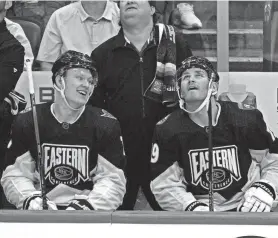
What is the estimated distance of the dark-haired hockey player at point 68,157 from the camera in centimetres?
425

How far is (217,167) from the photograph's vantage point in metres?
4.25

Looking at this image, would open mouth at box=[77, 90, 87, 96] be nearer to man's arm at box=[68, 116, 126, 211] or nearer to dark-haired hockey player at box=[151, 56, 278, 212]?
man's arm at box=[68, 116, 126, 211]

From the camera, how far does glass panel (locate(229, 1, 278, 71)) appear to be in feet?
17.3

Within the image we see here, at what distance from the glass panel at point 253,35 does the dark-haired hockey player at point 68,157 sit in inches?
49.8

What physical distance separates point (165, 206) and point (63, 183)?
55 centimetres

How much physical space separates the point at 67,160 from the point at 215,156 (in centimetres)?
78

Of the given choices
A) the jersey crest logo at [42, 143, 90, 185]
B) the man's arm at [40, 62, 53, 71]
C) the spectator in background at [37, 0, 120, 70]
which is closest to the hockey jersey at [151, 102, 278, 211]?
the jersey crest logo at [42, 143, 90, 185]

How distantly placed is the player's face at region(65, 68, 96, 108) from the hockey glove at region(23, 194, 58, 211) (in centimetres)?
60

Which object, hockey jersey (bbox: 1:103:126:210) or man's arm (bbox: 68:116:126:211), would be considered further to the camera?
hockey jersey (bbox: 1:103:126:210)

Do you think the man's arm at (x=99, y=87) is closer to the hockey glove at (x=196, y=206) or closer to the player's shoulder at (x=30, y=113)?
the player's shoulder at (x=30, y=113)

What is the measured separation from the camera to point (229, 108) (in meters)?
4.37

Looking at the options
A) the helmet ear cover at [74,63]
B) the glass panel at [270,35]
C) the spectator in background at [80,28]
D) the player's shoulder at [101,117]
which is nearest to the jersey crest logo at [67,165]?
the player's shoulder at [101,117]

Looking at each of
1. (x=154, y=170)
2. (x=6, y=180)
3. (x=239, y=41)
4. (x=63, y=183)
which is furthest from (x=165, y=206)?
(x=239, y=41)

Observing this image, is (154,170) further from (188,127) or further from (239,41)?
(239,41)
